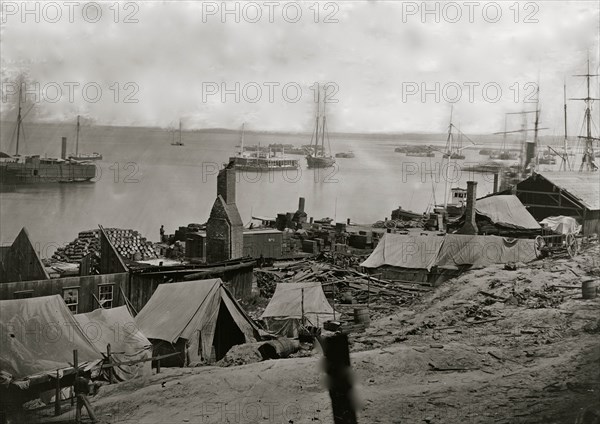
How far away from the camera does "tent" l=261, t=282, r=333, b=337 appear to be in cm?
1617

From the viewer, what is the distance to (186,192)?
6366 cm

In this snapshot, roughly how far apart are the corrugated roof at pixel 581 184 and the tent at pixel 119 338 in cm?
2247

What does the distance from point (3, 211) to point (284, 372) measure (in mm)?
46520

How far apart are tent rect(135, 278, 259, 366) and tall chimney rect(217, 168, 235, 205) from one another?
8853 mm

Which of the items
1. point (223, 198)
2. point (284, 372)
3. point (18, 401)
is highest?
point (223, 198)

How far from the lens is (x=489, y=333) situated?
11.8 meters

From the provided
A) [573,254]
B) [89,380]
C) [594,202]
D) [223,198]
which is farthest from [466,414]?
[594,202]

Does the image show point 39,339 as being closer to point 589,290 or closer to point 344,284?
point 589,290

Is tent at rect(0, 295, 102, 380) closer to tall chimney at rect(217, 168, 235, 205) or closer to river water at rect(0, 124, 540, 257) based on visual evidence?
tall chimney at rect(217, 168, 235, 205)

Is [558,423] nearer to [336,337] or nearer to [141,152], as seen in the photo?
[336,337]

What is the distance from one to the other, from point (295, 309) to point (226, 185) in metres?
9.09

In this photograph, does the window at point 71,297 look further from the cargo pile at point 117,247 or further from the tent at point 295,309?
the cargo pile at point 117,247

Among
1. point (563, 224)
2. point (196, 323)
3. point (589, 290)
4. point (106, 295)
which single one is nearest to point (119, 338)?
point (196, 323)

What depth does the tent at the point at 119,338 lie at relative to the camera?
13.4 metres
